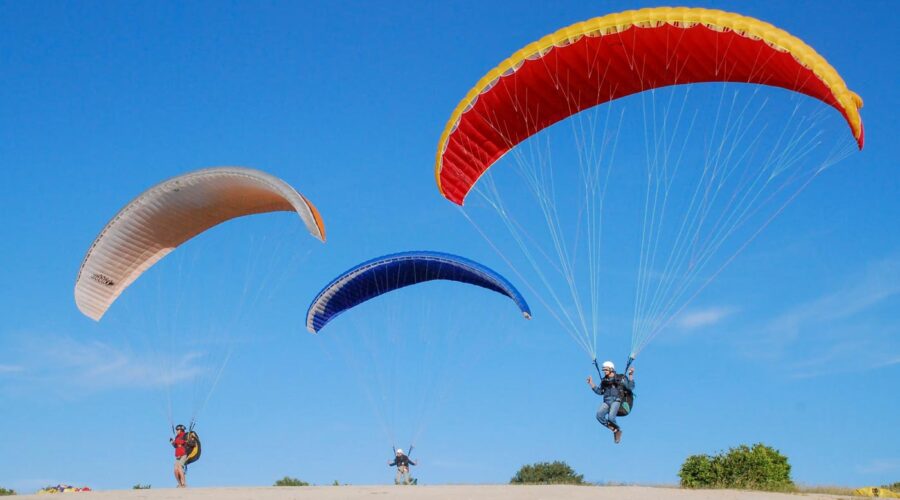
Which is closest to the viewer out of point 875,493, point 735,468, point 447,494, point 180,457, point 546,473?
point 447,494

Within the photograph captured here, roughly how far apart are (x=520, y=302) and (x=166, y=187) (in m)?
7.31

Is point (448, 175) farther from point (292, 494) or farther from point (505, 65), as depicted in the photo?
point (292, 494)

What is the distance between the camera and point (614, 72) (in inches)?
623

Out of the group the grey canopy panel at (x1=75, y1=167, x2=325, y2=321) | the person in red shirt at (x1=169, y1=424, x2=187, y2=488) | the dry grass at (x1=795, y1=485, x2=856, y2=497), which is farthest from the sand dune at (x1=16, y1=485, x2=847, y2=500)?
the grey canopy panel at (x1=75, y1=167, x2=325, y2=321)

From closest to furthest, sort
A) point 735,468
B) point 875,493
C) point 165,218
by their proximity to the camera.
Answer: point 875,493, point 165,218, point 735,468

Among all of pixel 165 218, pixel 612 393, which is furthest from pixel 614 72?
pixel 165 218

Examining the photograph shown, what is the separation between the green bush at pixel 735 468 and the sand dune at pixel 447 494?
6028 millimetres

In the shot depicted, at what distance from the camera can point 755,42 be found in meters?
14.2

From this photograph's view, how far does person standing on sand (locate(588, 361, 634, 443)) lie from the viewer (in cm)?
1490

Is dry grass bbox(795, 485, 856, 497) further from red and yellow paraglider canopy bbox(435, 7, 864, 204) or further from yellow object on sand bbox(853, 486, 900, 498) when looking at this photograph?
red and yellow paraglider canopy bbox(435, 7, 864, 204)

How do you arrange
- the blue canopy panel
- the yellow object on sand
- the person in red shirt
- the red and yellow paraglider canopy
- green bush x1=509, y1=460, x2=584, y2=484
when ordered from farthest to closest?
green bush x1=509, y1=460, x2=584, y2=484 → the blue canopy panel → the person in red shirt → the yellow object on sand → the red and yellow paraglider canopy

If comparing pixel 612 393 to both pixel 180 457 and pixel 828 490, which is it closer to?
pixel 828 490

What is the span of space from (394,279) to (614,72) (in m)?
8.06

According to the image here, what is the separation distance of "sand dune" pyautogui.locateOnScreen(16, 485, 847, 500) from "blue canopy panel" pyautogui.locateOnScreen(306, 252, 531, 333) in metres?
5.26
